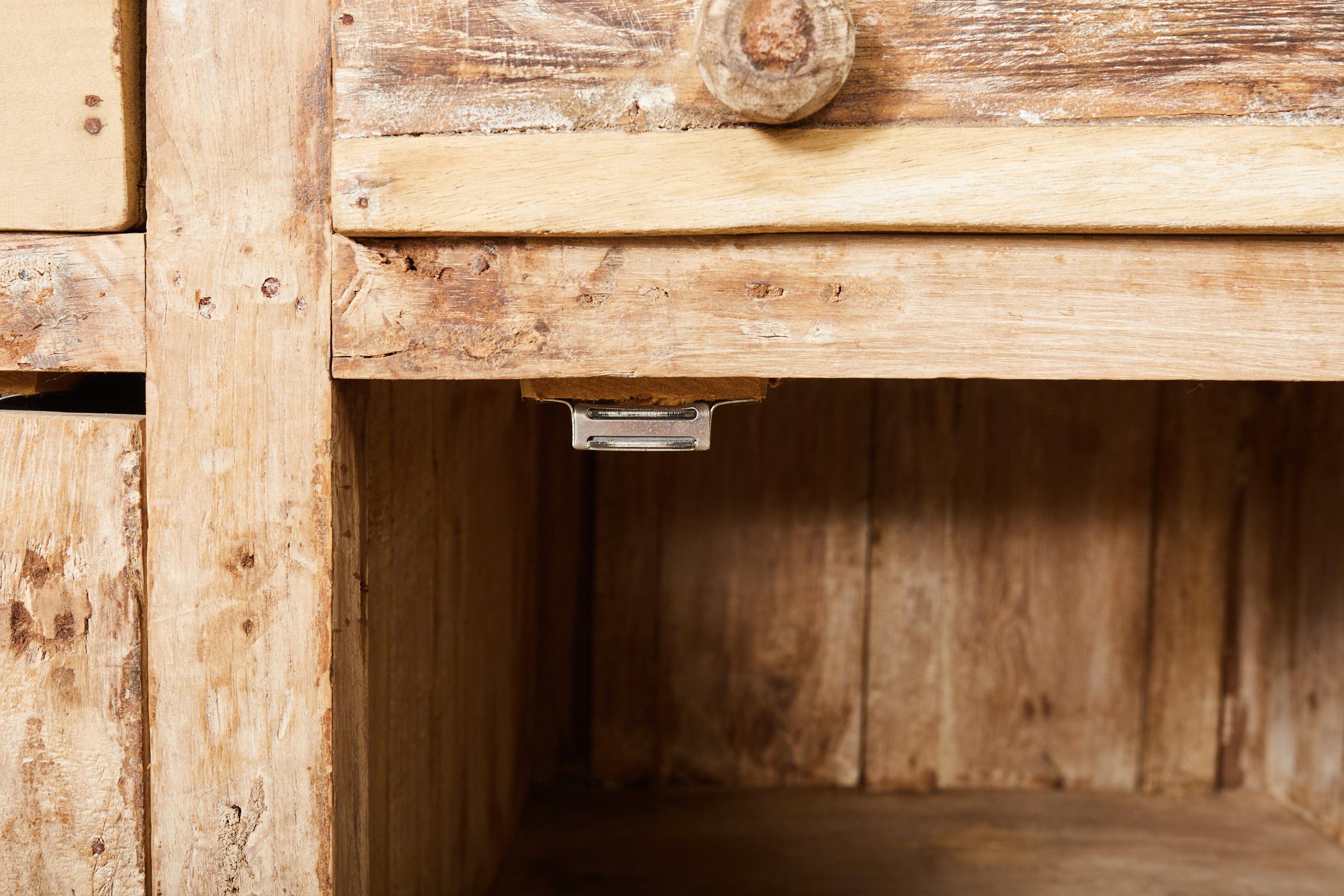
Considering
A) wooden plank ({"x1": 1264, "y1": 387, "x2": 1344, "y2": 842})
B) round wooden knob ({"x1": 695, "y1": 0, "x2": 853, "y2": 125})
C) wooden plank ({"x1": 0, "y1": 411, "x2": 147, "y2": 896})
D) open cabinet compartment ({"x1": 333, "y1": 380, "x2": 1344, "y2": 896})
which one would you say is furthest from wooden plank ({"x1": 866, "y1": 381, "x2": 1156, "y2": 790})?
wooden plank ({"x1": 0, "y1": 411, "x2": 147, "y2": 896})

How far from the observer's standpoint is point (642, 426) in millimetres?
719

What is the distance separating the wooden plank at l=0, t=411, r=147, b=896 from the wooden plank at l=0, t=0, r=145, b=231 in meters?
0.16

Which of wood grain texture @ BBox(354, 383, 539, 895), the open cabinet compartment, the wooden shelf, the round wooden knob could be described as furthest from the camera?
the open cabinet compartment

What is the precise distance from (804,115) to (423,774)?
0.75 metres

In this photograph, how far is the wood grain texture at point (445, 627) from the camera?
0.80 m

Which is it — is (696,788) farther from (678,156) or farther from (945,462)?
(678,156)

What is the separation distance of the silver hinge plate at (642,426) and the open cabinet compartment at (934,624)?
Result: 0.58 meters

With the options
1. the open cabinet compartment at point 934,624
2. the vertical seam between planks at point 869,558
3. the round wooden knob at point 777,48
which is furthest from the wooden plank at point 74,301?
the vertical seam between planks at point 869,558

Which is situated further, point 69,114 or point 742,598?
point 742,598

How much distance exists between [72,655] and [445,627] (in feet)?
1.25

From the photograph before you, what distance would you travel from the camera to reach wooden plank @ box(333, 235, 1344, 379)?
0.62 m

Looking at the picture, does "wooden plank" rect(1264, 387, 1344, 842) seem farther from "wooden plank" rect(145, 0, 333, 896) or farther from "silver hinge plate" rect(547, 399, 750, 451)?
"wooden plank" rect(145, 0, 333, 896)

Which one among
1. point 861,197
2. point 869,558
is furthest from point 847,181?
point 869,558

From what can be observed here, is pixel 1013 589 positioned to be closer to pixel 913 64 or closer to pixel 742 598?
pixel 742 598
